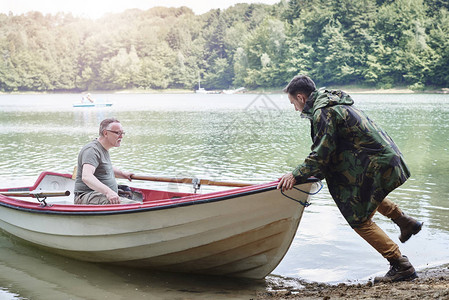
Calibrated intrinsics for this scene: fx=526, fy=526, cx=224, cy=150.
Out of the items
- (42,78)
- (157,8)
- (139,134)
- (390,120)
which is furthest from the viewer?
(157,8)

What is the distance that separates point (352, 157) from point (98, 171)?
2.80 m

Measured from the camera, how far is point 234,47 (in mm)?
117750

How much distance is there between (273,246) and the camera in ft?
15.9

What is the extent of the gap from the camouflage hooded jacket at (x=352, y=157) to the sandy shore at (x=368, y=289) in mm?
593

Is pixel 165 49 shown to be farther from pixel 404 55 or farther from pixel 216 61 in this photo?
pixel 404 55

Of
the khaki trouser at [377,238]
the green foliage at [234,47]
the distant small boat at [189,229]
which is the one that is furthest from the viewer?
the green foliage at [234,47]

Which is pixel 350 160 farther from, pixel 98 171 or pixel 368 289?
pixel 98 171

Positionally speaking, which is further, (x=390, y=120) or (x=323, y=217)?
(x=390, y=120)

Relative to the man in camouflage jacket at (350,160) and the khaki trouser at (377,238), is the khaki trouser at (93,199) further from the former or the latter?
the khaki trouser at (377,238)

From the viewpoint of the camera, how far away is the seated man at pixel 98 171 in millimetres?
5457

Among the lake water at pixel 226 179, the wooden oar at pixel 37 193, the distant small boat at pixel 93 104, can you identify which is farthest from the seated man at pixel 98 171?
the distant small boat at pixel 93 104

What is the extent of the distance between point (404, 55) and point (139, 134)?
56.3 metres

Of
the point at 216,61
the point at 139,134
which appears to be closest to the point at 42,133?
the point at 139,134

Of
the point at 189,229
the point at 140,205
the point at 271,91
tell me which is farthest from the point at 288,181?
the point at 271,91
